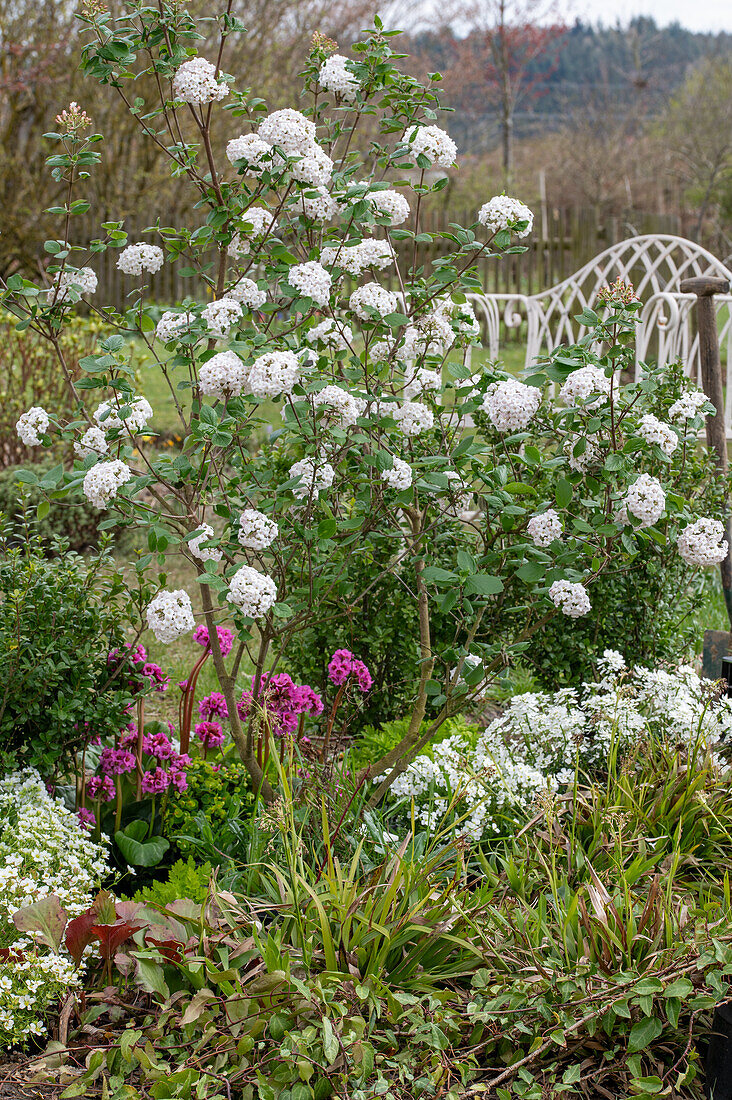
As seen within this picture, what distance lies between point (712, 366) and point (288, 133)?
6.05ft

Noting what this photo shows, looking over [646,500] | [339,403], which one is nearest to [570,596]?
[646,500]

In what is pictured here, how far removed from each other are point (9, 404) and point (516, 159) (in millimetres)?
17998

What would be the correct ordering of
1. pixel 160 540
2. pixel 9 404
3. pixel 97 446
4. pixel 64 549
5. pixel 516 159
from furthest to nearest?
pixel 516 159
pixel 9 404
pixel 64 549
pixel 97 446
pixel 160 540

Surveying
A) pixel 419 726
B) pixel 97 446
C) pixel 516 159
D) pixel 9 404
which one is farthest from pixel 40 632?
pixel 516 159

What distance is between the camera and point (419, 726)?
7.09 ft

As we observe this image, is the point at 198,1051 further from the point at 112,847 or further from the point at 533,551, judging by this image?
the point at 533,551

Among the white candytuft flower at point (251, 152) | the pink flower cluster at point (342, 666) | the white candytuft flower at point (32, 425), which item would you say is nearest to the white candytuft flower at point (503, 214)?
the white candytuft flower at point (251, 152)

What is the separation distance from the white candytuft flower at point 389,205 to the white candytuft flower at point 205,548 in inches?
30.9

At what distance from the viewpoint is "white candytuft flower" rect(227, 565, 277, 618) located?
1743 millimetres

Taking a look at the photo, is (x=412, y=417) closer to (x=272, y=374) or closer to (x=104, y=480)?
(x=272, y=374)

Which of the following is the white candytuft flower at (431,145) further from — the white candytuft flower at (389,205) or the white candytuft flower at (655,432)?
the white candytuft flower at (655,432)

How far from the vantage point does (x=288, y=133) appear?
71.2 inches

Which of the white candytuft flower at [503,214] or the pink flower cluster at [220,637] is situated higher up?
the white candytuft flower at [503,214]

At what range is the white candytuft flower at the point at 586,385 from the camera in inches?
72.2
